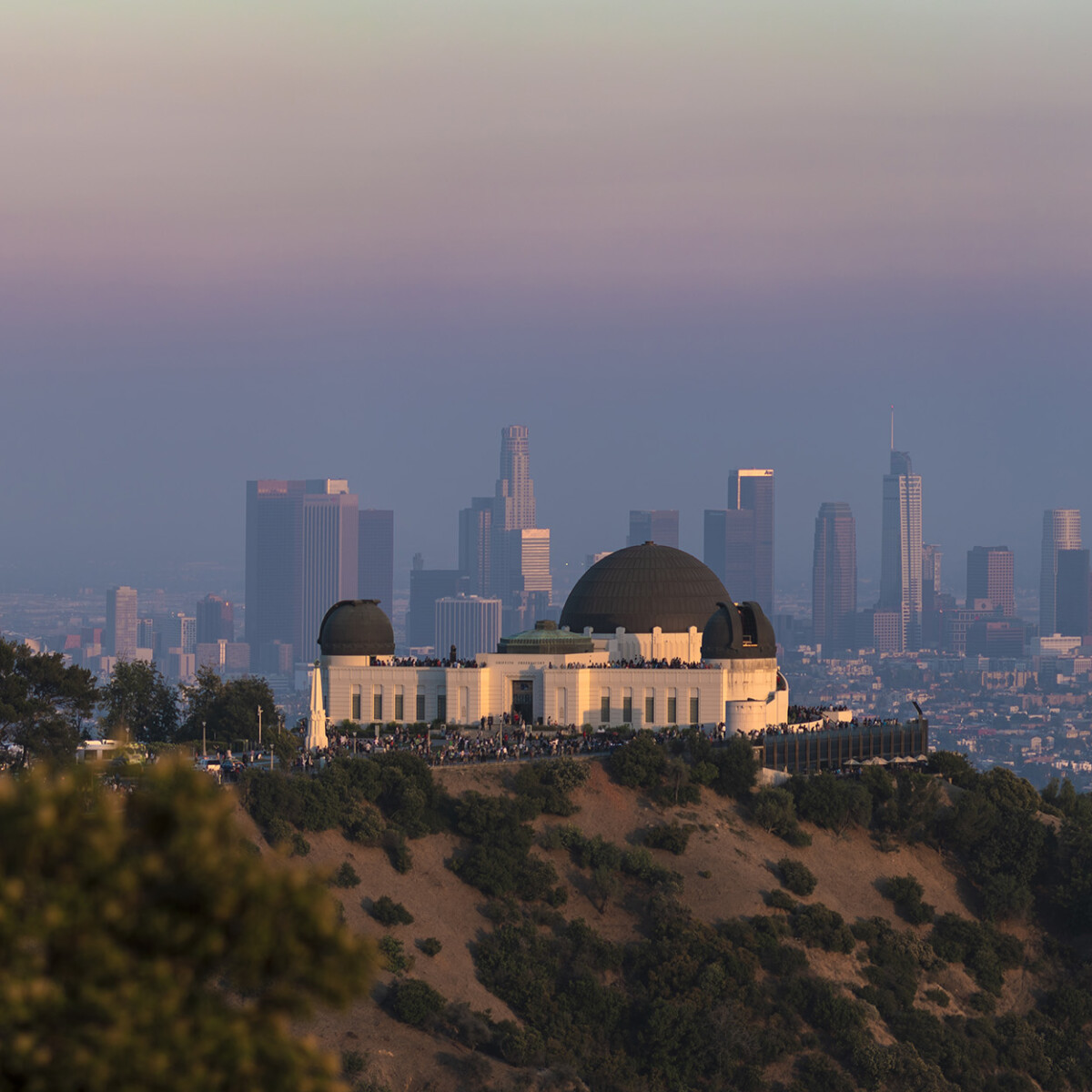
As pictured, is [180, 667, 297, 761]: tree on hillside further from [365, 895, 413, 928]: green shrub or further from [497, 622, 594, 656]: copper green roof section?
[365, 895, 413, 928]: green shrub

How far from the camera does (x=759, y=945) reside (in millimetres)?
71250

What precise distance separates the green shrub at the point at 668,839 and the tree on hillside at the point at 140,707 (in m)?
31.6

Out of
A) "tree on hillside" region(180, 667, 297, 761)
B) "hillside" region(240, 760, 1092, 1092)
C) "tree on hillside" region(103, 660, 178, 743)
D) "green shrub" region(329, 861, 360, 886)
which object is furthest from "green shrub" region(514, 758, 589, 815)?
"tree on hillside" region(103, 660, 178, 743)

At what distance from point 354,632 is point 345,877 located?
29874mm

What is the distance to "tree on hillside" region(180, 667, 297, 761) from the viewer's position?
96.7m

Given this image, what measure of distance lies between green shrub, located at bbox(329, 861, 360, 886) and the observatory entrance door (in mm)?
27359

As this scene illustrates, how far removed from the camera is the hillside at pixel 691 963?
6294 centimetres

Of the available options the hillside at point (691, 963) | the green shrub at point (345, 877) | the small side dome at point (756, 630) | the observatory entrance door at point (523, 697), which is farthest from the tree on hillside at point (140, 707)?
the green shrub at point (345, 877)

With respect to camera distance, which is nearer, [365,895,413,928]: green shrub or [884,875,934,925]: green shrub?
[365,895,413,928]: green shrub

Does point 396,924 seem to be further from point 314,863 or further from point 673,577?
point 673,577

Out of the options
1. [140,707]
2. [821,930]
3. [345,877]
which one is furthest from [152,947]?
[140,707]

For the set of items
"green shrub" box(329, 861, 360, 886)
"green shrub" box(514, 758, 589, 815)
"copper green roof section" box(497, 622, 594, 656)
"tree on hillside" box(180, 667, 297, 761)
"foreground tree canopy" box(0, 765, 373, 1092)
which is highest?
"copper green roof section" box(497, 622, 594, 656)

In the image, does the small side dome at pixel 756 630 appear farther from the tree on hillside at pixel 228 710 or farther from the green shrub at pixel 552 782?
the tree on hillside at pixel 228 710

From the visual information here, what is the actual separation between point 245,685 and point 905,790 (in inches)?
1399
